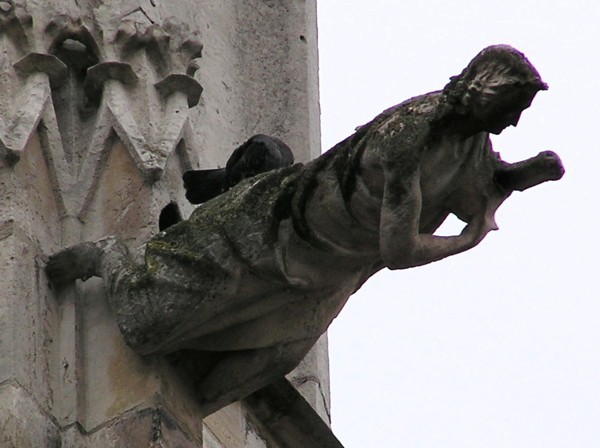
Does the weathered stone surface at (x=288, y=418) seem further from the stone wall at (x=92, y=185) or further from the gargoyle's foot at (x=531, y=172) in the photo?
the gargoyle's foot at (x=531, y=172)

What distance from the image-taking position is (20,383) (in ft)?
29.5

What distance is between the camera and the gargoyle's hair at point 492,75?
8477mm

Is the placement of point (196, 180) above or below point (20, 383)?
above

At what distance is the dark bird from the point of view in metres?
9.31

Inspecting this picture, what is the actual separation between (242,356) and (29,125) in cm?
95

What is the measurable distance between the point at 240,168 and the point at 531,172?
0.96 m

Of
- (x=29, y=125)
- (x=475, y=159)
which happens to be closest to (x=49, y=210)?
(x=29, y=125)

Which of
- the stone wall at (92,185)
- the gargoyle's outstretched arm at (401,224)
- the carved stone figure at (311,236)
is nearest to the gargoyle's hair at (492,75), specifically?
the carved stone figure at (311,236)

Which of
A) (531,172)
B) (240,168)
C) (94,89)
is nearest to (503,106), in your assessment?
(531,172)

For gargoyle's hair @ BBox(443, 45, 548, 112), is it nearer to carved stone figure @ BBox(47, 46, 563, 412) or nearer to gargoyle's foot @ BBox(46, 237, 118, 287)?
carved stone figure @ BBox(47, 46, 563, 412)

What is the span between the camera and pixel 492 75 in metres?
8.53

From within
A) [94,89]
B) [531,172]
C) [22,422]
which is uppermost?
[94,89]

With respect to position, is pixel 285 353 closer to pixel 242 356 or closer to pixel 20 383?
pixel 242 356

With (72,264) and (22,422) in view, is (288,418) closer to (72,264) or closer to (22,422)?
(72,264)
